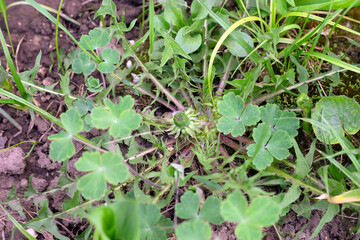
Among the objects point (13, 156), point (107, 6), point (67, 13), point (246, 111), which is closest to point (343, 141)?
point (246, 111)

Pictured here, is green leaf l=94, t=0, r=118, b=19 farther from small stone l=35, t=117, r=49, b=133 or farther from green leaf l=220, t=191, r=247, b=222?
green leaf l=220, t=191, r=247, b=222

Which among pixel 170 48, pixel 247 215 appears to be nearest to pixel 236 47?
pixel 170 48

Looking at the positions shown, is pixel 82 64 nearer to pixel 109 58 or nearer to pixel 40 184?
pixel 109 58

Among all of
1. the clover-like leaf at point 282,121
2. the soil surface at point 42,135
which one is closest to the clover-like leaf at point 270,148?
the clover-like leaf at point 282,121

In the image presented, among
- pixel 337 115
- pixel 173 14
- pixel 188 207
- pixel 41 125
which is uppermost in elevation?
pixel 173 14

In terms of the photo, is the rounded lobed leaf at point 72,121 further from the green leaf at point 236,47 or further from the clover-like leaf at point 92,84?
the green leaf at point 236,47
